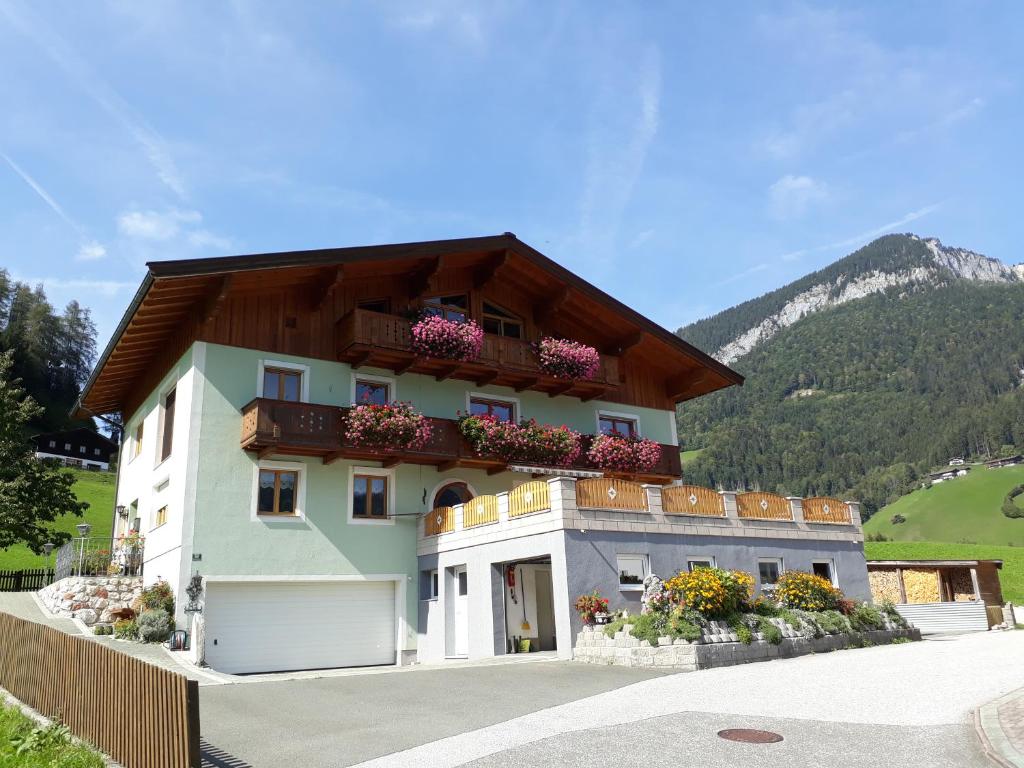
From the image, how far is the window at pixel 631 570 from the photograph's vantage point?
21.0 metres

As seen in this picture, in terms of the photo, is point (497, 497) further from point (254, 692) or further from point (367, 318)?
point (254, 692)

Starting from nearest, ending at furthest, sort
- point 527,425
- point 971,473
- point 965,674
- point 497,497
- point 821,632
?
point 965,674 < point 821,632 < point 497,497 < point 527,425 < point 971,473

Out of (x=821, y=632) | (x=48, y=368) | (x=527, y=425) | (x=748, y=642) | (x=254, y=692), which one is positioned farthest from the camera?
(x=48, y=368)

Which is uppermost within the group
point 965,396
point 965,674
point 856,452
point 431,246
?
point 965,396

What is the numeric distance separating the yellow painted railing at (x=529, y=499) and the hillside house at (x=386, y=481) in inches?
3.1

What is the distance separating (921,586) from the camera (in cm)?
3991

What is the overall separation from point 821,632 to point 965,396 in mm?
186189

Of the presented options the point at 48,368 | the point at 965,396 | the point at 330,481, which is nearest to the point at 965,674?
the point at 330,481

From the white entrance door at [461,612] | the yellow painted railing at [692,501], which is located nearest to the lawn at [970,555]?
the yellow painted railing at [692,501]

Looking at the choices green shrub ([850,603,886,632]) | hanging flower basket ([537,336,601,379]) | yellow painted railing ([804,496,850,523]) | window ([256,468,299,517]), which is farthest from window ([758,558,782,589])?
window ([256,468,299,517])

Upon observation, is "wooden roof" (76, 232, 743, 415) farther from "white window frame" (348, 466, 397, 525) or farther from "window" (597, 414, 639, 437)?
"white window frame" (348, 466, 397, 525)

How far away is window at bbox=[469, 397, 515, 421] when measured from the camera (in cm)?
2803

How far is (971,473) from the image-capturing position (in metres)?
148

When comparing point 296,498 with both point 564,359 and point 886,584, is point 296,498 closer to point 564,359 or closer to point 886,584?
point 564,359
